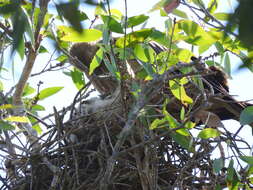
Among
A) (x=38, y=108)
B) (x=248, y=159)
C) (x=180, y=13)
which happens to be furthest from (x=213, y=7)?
(x=38, y=108)

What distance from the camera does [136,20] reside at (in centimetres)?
184

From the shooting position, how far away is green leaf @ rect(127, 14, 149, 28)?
1.84 metres

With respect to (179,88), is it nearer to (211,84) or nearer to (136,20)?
(136,20)

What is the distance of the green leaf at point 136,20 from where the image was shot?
1836 millimetres

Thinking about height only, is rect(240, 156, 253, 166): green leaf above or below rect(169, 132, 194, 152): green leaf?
below

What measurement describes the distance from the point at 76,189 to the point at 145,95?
98 centimetres

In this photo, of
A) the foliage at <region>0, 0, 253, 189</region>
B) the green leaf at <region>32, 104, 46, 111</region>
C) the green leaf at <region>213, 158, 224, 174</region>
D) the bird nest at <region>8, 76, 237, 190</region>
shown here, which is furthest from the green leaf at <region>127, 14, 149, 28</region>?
the green leaf at <region>32, 104, 46, 111</region>

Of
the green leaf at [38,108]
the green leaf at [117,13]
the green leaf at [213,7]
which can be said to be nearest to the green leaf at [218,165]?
the green leaf at [213,7]

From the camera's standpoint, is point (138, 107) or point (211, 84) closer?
point (138, 107)

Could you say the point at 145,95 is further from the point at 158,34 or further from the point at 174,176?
the point at 174,176

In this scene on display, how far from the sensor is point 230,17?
52 centimetres

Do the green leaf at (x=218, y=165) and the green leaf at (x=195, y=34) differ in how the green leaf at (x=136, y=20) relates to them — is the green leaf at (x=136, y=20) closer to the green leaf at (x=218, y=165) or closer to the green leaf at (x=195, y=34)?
the green leaf at (x=195, y=34)

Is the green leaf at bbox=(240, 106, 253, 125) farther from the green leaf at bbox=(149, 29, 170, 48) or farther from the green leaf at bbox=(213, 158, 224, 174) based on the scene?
the green leaf at bbox=(149, 29, 170, 48)

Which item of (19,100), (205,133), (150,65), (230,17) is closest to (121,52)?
(150,65)
